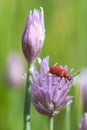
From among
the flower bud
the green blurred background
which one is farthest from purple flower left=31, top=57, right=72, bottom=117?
the green blurred background

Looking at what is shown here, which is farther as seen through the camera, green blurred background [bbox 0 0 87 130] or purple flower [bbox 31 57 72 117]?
green blurred background [bbox 0 0 87 130]

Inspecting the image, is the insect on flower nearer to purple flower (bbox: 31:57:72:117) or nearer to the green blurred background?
purple flower (bbox: 31:57:72:117)

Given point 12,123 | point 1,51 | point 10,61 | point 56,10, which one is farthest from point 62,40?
point 12,123

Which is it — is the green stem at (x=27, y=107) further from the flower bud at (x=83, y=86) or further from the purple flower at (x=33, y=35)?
the flower bud at (x=83, y=86)

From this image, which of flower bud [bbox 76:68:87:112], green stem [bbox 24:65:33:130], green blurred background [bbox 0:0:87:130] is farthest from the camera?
green blurred background [bbox 0:0:87:130]

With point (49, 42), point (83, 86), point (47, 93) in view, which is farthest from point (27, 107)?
point (49, 42)

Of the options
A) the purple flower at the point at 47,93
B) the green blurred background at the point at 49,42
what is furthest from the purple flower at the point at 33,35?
the green blurred background at the point at 49,42

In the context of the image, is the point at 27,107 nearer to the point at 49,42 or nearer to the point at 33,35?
the point at 33,35
